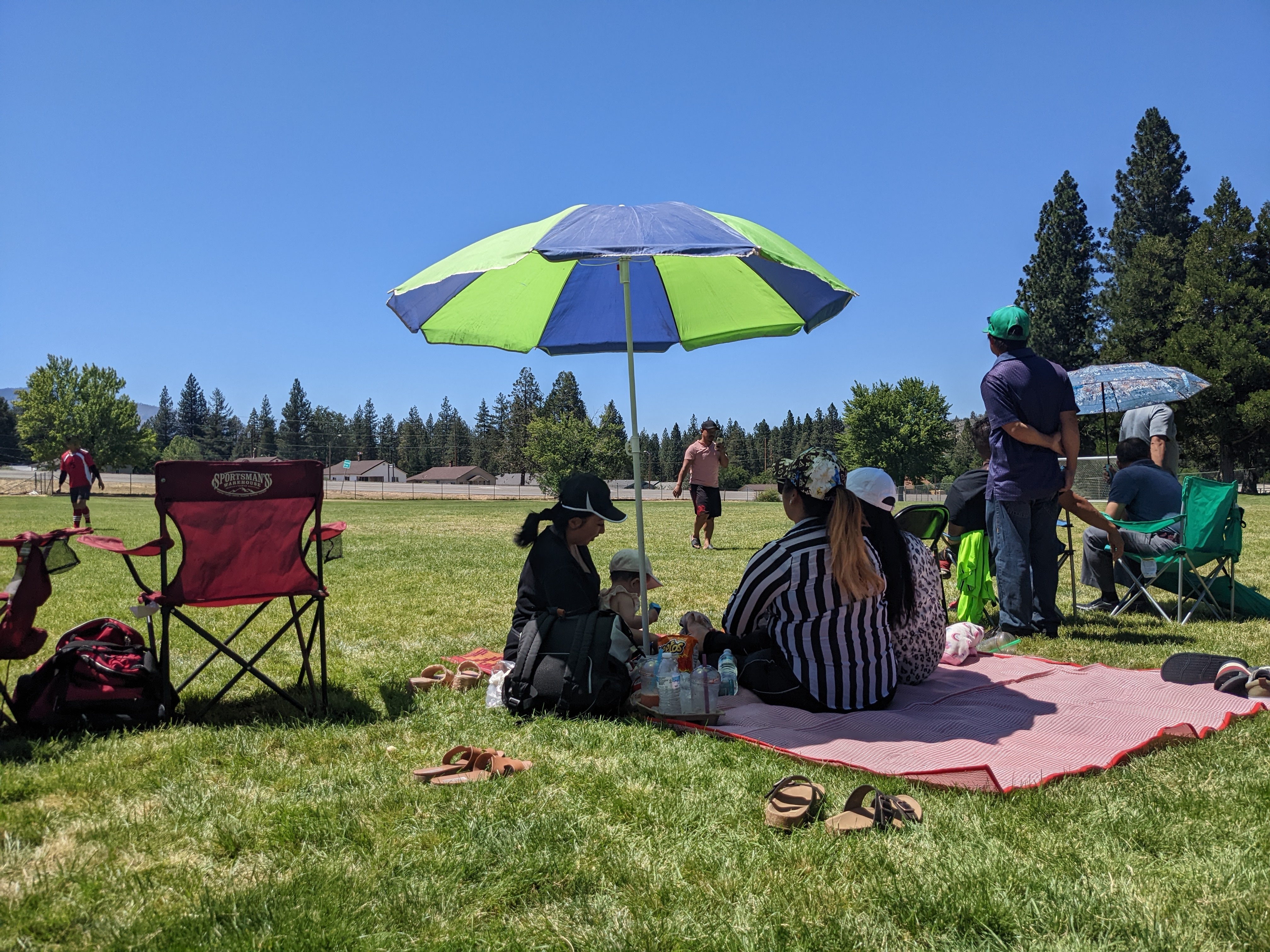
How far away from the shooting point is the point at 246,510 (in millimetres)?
4254

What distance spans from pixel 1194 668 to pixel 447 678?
13.6 feet

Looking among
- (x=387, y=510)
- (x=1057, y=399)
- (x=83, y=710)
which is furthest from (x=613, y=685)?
(x=387, y=510)

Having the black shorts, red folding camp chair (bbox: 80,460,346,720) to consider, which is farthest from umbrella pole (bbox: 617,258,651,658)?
the black shorts

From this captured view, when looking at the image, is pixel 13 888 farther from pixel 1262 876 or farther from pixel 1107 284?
pixel 1107 284

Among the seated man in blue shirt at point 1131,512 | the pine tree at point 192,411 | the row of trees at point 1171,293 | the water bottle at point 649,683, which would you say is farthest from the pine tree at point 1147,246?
the pine tree at point 192,411

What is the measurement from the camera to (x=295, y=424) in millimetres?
123000

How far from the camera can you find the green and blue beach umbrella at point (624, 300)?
465cm

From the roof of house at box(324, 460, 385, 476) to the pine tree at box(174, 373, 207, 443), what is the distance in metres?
21.8

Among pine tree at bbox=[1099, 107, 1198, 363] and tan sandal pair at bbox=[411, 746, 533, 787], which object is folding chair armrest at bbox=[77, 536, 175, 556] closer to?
tan sandal pair at bbox=[411, 746, 533, 787]

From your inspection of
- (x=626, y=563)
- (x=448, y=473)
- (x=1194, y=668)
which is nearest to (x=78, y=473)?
(x=626, y=563)

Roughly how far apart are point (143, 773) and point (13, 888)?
1005 millimetres

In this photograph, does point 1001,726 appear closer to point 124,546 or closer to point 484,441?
point 124,546

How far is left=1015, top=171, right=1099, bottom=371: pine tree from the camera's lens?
52.2 m

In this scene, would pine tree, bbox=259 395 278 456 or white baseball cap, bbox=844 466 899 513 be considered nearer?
white baseball cap, bbox=844 466 899 513
